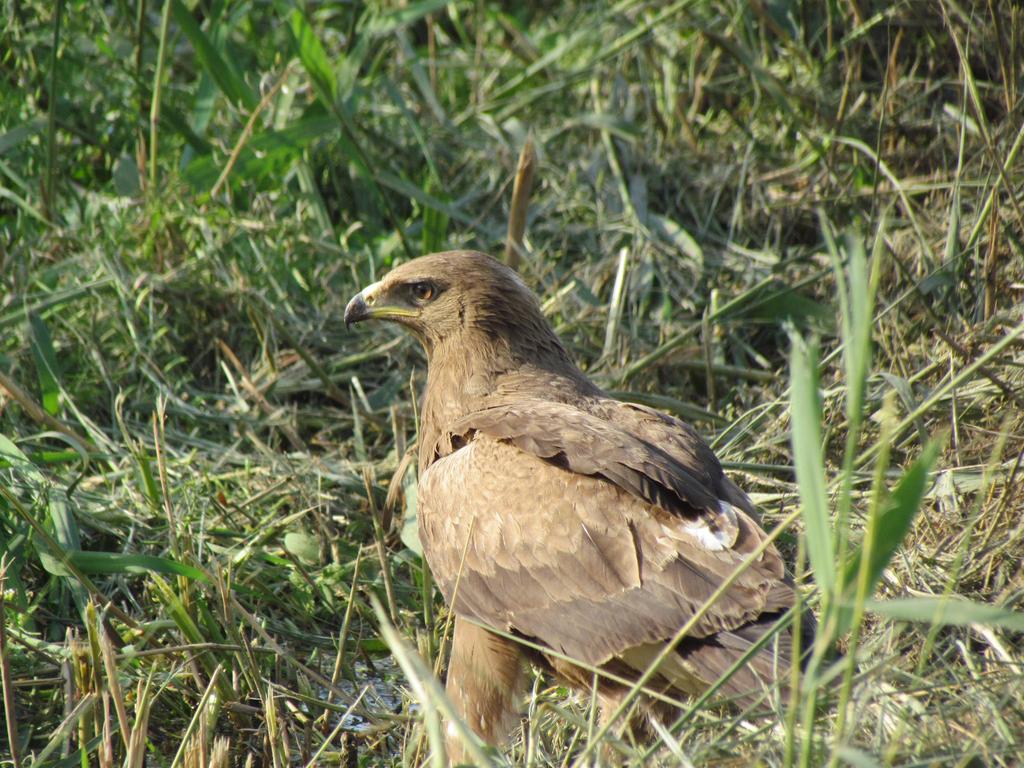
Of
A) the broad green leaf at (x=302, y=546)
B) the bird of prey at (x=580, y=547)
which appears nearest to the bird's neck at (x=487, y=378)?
the bird of prey at (x=580, y=547)

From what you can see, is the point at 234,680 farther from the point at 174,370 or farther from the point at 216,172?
the point at 216,172

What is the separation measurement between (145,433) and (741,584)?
2847 millimetres

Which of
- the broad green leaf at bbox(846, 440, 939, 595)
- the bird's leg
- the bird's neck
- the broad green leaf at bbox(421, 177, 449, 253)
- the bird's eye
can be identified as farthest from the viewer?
the broad green leaf at bbox(421, 177, 449, 253)

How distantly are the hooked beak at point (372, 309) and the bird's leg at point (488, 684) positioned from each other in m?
1.16

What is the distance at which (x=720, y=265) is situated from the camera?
550 cm

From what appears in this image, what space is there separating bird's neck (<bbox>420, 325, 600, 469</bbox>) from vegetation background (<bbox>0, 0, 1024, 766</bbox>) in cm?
34

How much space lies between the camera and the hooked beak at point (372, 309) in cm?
414

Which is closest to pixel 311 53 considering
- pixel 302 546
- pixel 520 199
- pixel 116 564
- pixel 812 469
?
pixel 520 199

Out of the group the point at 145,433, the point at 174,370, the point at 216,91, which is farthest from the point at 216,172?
the point at 145,433

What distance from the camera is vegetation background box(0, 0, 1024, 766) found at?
354 centimetres

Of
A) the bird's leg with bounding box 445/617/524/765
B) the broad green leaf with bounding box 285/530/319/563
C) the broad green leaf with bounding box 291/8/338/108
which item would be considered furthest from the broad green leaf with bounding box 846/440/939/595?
the broad green leaf with bounding box 291/8/338/108

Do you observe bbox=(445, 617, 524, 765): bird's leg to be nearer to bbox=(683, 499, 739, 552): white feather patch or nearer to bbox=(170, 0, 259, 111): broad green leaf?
bbox=(683, 499, 739, 552): white feather patch

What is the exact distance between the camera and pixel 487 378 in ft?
13.0

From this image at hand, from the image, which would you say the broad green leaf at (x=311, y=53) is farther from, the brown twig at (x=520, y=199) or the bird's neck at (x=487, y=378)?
the bird's neck at (x=487, y=378)
